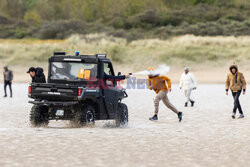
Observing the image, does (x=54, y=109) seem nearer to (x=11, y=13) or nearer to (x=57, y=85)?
(x=57, y=85)

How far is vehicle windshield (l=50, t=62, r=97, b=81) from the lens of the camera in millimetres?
15086

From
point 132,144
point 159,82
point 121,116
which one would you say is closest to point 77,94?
point 121,116

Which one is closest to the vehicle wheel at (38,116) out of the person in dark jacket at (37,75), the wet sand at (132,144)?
the wet sand at (132,144)

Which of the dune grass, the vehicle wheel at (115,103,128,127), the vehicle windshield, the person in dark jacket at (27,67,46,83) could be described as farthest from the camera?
the dune grass

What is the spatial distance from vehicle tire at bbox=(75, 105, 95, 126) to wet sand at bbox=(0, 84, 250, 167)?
0.90 feet

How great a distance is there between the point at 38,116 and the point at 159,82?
3892 mm

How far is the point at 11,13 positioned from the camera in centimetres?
12406

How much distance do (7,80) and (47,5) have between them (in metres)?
93.4

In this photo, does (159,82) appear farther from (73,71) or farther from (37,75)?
(37,75)

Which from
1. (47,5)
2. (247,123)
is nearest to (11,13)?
(47,5)

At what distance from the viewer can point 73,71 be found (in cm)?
1533

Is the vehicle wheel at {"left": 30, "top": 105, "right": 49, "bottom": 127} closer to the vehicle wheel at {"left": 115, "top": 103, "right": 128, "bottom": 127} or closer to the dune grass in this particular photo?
the vehicle wheel at {"left": 115, "top": 103, "right": 128, "bottom": 127}

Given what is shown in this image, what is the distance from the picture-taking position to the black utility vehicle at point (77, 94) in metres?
14.4

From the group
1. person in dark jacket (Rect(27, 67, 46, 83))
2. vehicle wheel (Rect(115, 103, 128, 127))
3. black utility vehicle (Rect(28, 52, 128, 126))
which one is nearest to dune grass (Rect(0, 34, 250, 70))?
vehicle wheel (Rect(115, 103, 128, 127))
